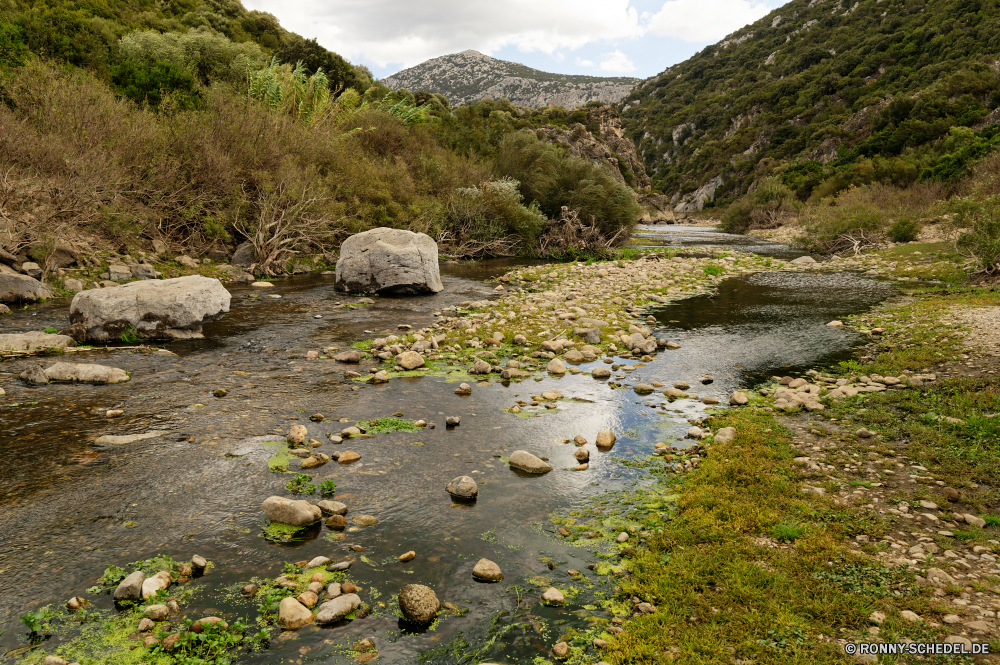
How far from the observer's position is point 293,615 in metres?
4.04

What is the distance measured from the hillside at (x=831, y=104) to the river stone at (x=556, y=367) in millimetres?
52331

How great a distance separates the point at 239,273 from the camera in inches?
891

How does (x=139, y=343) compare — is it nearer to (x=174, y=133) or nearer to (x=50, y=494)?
(x=50, y=494)

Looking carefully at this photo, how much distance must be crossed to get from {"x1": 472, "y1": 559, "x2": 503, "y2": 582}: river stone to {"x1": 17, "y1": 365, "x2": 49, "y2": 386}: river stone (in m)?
9.82

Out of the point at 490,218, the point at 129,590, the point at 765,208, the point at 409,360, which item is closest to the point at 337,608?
the point at 129,590

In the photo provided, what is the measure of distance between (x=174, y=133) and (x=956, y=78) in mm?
95410

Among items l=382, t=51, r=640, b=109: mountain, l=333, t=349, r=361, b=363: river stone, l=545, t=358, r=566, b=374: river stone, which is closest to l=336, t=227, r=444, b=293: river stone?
l=333, t=349, r=361, b=363: river stone

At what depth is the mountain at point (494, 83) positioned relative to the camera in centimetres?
17700

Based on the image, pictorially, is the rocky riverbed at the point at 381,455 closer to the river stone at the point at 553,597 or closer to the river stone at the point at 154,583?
the river stone at the point at 553,597

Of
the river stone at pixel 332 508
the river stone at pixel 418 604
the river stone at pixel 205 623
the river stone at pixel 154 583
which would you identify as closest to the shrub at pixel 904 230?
the river stone at pixel 332 508

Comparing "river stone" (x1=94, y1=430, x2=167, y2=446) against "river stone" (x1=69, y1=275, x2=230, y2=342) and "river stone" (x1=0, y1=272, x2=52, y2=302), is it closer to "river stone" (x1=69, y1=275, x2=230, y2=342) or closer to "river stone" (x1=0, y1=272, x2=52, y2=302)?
"river stone" (x1=69, y1=275, x2=230, y2=342)

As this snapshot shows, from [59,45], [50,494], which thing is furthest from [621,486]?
[59,45]

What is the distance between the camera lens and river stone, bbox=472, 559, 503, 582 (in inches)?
184

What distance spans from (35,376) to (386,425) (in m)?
7.16
